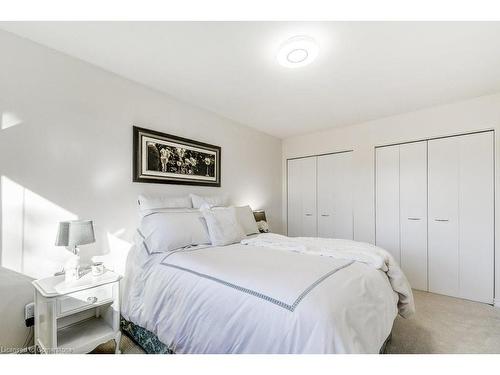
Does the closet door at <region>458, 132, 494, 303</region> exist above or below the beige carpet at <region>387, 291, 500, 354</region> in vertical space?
above

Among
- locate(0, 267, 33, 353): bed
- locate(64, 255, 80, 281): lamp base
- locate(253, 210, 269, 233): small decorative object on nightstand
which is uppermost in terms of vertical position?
locate(253, 210, 269, 233): small decorative object on nightstand

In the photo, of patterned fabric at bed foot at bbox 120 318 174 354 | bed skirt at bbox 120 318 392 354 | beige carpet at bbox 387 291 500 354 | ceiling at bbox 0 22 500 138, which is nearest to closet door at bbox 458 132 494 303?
beige carpet at bbox 387 291 500 354

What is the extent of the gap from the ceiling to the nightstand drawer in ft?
5.73

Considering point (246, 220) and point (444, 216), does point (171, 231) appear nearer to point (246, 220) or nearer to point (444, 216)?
point (246, 220)

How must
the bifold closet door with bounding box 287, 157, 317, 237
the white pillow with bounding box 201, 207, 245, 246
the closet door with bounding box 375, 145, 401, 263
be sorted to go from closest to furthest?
the white pillow with bounding box 201, 207, 245, 246 < the closet door with bounding box 375, 145, 401, 263 < the bifold closet door with bounding box 287, 157, 317, 237

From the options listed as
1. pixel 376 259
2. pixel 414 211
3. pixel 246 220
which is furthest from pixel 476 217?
pixel 246 220

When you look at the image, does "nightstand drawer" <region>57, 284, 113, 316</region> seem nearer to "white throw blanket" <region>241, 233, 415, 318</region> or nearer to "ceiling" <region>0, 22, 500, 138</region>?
"white throw blanket" <region>241, 233, 415, 318</region>

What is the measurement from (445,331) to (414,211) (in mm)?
1466

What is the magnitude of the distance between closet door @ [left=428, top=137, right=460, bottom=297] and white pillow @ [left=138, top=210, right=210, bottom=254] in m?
2.81

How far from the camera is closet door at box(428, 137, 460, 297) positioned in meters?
2.80

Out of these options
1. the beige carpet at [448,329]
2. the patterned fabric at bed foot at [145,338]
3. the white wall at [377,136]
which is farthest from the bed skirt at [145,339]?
the white wall at [377,136]

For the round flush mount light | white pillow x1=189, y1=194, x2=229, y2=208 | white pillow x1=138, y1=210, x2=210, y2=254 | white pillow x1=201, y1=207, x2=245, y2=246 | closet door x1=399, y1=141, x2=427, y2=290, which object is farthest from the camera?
closet door x1=399, y1=141, x2=427, y2=290

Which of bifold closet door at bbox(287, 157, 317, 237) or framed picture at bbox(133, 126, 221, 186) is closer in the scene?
framed picture at bbox(133, 126, 221, 186)

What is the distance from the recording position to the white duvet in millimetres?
1024
